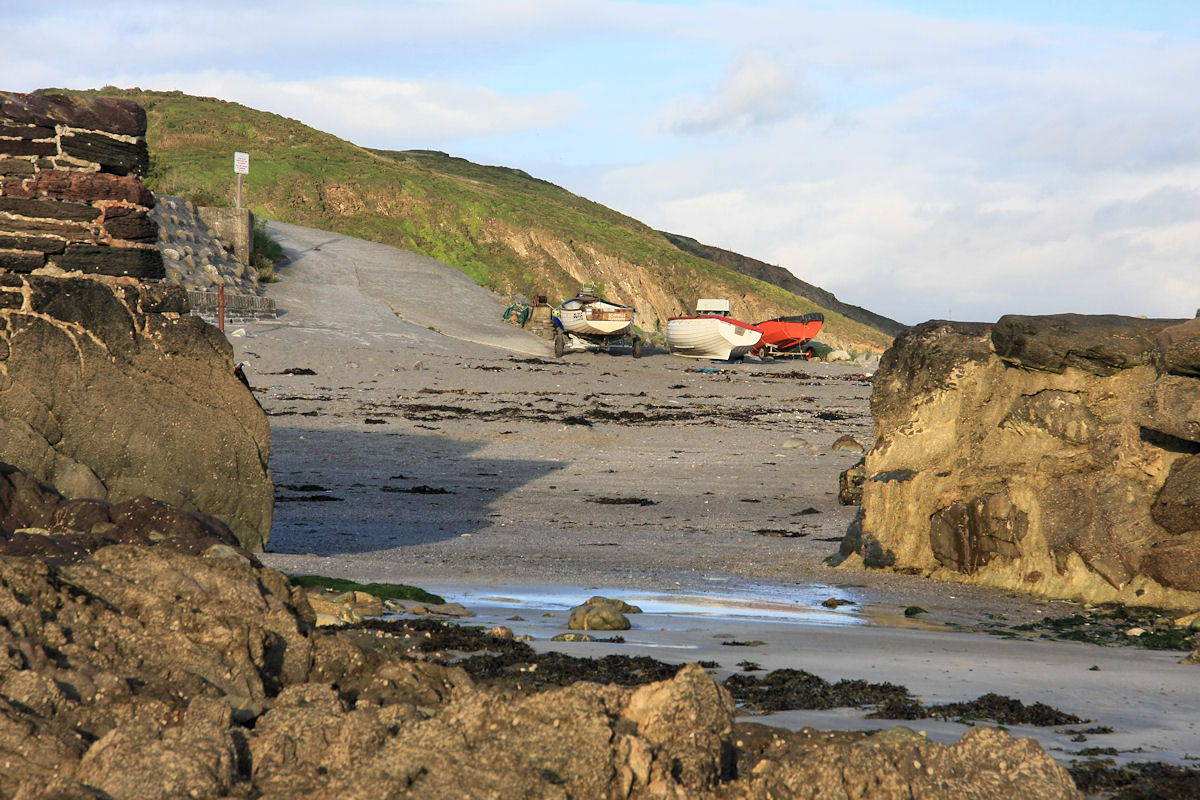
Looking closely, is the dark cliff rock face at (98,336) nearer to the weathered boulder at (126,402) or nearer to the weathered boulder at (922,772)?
the weathered boulder at (126,402)

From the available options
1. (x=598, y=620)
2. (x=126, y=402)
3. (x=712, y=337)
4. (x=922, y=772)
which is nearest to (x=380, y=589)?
(x=598, y=620)

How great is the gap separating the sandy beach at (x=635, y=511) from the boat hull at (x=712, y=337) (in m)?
1.46

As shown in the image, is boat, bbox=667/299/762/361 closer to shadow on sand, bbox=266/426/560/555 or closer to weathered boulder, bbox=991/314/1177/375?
shadow on sand, bbox=266/426/560/555

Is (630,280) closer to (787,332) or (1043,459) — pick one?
(787,332)

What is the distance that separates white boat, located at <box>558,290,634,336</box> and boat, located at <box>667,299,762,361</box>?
7.50 ft

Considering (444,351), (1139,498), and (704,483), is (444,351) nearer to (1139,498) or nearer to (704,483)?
(704,483)

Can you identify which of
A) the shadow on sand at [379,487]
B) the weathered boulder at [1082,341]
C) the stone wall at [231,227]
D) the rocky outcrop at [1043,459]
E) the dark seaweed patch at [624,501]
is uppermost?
the stone wall at [231,227]

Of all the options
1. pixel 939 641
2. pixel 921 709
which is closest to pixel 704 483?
pixel 939 641

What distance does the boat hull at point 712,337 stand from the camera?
34219 millimetres

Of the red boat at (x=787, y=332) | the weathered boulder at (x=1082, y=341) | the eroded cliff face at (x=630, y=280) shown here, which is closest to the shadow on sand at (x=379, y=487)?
the weathered boulder at (x=1082, y=341)

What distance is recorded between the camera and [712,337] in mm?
34312

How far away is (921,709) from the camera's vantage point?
4594mm

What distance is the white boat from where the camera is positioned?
107 ft

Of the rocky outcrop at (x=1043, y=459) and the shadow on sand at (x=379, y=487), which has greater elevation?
the rocky outcrop at (x=1043, y=459)
